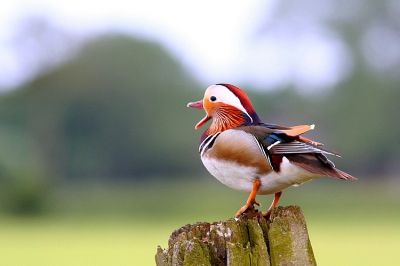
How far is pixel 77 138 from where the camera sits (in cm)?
2533

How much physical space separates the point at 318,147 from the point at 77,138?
76.0 feet

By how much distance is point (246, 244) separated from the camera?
2.56m

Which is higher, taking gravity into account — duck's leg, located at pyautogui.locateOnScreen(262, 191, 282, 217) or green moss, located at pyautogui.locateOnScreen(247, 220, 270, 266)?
duck's leg, located at pyautogui.locateOnScreen(262, 191, 282, 217)

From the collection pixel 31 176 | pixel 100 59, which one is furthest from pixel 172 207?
pixel 100 59

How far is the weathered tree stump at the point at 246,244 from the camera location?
2492 mm

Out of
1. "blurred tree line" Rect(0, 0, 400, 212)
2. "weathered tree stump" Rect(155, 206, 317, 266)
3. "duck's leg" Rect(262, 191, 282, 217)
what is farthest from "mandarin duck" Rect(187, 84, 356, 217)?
"blurred tree line" Rect(0, 0, 400, 212)

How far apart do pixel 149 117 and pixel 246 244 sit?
24.6m

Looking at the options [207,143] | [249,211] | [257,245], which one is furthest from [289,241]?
[207,143]

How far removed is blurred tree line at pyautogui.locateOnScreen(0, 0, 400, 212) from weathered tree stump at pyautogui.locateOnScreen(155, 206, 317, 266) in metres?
19.4

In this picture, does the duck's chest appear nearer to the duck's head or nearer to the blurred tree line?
the duck's head

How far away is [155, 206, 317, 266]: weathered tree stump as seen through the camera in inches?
98.1

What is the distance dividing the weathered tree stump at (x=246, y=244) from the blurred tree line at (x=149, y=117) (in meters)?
19.4

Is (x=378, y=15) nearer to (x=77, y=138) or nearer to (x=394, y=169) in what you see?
(x=394, y=169)

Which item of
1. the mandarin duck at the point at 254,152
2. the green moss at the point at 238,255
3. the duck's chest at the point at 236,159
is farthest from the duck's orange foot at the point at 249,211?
the green moss at the point at 238,255
